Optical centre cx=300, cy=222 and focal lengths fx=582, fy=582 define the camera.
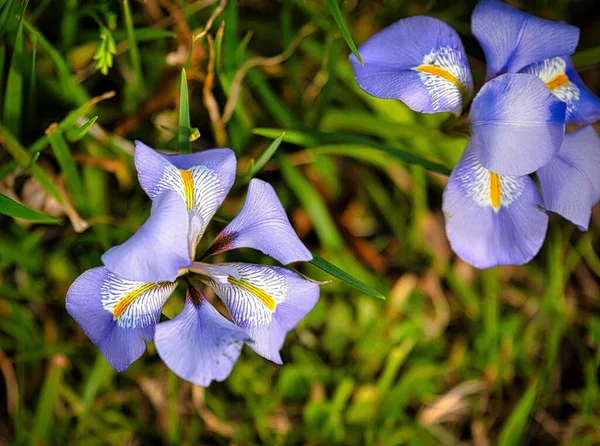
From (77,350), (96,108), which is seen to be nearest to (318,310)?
(77,350)

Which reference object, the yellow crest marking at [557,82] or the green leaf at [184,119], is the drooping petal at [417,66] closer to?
the yellow crest marking at [557,82]

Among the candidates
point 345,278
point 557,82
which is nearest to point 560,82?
point 557,82

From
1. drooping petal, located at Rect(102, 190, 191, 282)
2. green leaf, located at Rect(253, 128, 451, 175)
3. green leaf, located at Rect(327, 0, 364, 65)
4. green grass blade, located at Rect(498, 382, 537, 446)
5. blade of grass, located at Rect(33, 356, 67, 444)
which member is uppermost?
green leaf, located at Rect(327, 0, 364, 65)

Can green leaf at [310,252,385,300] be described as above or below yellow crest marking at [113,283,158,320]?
below

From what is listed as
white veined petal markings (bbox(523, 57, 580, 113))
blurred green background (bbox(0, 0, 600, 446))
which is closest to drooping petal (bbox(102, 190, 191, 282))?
blurred green background (bbox(0, 0, 600, 446))

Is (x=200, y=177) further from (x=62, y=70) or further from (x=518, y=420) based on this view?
(x=518, y=420)

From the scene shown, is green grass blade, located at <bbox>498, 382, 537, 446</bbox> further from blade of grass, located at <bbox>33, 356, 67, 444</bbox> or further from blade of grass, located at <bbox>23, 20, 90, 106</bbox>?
blade of grass, located at <bbox>23, 20, 90, 106</bbox>

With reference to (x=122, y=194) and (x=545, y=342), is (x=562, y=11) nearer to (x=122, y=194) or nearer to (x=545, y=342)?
(x=545, y=342)
